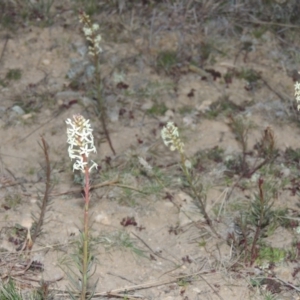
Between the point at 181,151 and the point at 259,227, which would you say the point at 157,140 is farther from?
the point at 259,227

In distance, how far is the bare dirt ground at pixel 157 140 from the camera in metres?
4.26

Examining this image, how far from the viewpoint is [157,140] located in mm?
5250

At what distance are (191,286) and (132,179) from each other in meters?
1.00

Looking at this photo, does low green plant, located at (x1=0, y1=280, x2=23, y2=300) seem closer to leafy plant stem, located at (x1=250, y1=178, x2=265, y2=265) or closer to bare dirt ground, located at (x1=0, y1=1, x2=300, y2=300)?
bare dirt ground, located at (x1=0, y1=1, x2=300, y2=300)

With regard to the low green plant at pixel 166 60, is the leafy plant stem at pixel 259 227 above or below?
above

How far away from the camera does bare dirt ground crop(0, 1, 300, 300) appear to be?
14.0 feet

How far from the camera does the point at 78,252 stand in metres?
4.31

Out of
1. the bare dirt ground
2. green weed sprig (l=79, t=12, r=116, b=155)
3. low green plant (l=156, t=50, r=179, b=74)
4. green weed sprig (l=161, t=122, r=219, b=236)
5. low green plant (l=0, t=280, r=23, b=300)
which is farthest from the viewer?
low green plant (l=156, t=50, r=179, b=74)

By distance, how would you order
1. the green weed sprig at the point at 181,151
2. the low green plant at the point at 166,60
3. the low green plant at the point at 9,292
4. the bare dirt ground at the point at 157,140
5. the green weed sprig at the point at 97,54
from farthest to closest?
the low green plant at the point at 166,60, the green weed sprig at the point at 97,54, the bare dirt ground at the point at 157,140, the green weed sprig at the point at 181,151, the low green plant at the point at 9,292

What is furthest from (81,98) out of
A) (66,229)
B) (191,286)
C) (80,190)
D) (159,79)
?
(191,286)

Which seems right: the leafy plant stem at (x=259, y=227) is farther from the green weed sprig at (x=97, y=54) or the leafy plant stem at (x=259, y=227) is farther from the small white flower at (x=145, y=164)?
the green weed sprig at (x=97, y=54)

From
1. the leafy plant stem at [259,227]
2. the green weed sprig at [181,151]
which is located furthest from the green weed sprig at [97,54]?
the leafy plant stem at [259,227]

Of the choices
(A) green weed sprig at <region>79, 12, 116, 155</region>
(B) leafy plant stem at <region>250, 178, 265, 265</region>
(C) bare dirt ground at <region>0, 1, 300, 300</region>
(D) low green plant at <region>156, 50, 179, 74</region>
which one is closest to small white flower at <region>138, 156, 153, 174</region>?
(C) bare dirt ground at <region>0, 1, 300, 300</region>

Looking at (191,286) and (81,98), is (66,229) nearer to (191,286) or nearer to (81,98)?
(191,286)
